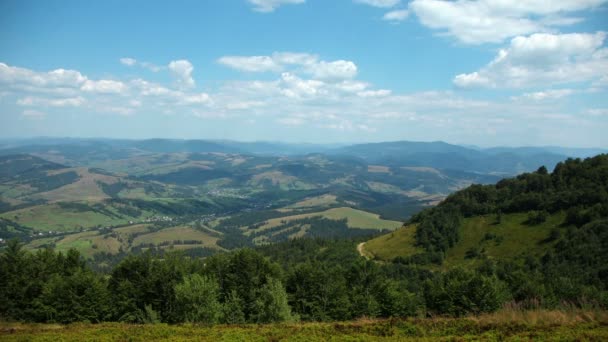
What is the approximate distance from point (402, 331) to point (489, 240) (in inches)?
4840

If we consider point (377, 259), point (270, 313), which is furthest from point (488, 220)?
point (270, 313)

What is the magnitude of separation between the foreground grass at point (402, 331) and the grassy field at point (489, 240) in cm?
10169

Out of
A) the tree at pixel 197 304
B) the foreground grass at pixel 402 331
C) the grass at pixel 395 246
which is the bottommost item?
the grass at pixel 395 246

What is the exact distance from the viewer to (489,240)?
134 m

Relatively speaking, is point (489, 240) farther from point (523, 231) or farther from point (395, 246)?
point (395, 246)

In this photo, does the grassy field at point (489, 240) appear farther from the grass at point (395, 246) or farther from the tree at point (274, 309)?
the tree at point (274, 309)

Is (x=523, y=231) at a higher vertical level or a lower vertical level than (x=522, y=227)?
lower

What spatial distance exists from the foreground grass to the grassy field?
334 feet

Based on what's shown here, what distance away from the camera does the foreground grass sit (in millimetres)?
24609

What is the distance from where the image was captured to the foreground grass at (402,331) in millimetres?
24609

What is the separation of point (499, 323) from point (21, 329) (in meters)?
40.5

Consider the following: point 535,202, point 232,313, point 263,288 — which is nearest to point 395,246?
point 535,202

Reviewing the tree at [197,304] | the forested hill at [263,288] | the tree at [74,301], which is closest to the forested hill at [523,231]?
the forested hill at [263,288]

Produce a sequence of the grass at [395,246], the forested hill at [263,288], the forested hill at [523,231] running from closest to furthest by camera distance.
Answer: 1. the forested hill at [263,288]
2. the forested hill at [523,231]
3. the grass at [395,246]
